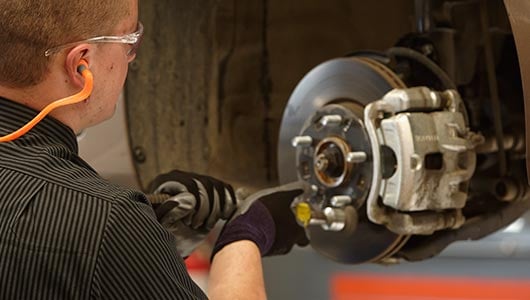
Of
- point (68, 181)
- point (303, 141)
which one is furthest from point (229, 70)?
point (68, 181)

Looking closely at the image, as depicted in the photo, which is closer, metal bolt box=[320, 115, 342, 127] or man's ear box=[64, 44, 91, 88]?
man's ear box=[64, 44, 91, 88]

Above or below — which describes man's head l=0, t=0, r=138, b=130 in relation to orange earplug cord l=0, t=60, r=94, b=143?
above

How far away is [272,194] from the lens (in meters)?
1.32

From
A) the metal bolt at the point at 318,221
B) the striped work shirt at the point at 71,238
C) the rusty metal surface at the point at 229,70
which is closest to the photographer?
the striped work shirt at the point at 71,238

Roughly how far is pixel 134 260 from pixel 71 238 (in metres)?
0.06

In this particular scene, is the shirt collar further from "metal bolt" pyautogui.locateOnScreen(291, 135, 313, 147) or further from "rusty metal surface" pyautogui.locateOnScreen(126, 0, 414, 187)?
"rusty metal surface" pyautogui.locateOnScreen(126, 0, 414, 187)

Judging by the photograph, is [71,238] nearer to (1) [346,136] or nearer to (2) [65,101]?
(2) [65,101]

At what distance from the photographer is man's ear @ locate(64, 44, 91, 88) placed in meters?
0.81

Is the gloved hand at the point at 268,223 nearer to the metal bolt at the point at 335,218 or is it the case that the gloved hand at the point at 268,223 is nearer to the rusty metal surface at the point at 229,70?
the metal bolt at the point at 335,218

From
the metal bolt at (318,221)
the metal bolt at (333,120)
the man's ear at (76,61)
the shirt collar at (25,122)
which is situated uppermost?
the man's ear at (76,61)

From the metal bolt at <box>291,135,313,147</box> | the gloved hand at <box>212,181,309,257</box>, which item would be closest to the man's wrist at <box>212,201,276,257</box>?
the gloved hand at <box>212,181,309,257</box>

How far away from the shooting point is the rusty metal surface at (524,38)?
0.95m

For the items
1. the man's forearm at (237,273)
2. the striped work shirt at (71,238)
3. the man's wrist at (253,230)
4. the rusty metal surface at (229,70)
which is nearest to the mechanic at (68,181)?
the striped work shirt at (71,238)

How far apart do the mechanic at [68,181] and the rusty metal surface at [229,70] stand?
659mm
